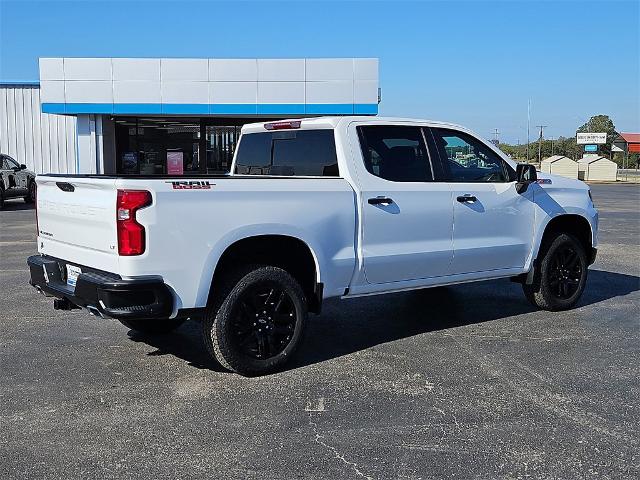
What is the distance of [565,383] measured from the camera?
16.6ft

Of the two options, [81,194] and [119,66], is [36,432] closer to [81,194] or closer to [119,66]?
[81,194]

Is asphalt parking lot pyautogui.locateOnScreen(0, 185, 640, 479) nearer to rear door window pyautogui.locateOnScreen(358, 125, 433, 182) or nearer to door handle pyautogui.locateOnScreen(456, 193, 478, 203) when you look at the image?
door handle pyautogui.locateOnScreen(456, 193, 478, 203)

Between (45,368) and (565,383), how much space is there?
3946mm

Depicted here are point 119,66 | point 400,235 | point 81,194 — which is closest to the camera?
point 81,194

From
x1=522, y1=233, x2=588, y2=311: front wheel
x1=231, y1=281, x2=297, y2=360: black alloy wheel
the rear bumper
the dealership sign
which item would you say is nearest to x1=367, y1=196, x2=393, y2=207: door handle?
x1=231, y1=281, x2=297, y2=360: black alloy wheel

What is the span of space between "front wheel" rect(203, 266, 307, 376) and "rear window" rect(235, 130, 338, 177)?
1.18m

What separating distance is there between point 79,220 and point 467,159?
363cm

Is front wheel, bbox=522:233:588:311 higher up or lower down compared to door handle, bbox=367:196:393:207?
lower down

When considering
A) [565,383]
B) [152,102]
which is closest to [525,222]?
[565,383]

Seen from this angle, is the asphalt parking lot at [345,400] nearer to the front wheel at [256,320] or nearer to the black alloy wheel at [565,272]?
the front wheel at [256,320]

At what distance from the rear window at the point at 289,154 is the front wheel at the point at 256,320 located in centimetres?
118

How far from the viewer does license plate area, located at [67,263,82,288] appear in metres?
5.06

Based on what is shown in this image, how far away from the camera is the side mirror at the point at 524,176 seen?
6.64 meters

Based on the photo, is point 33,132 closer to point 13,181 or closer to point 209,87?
point 13,181
